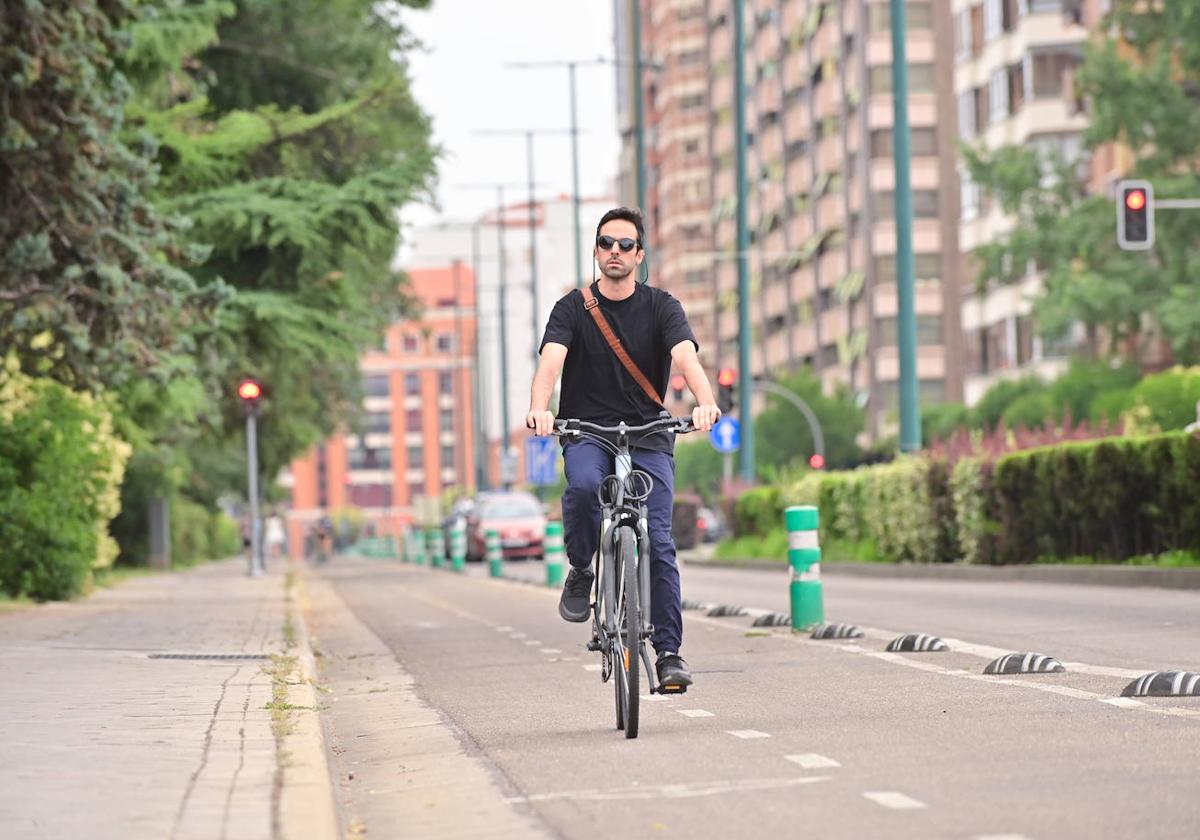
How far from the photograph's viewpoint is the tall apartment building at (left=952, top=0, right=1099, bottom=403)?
84.9 metres

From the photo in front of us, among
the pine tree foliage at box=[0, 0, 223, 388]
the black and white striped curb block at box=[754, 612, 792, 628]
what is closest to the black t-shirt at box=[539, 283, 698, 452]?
the black and white striped curb block at box=[754, 612, 792, 628]

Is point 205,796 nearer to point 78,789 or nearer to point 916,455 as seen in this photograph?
point 78,789

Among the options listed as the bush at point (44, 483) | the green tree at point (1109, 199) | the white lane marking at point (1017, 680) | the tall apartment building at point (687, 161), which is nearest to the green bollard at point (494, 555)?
the bush at point (44, 483)

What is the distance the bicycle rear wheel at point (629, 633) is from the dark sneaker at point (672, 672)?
0.27m

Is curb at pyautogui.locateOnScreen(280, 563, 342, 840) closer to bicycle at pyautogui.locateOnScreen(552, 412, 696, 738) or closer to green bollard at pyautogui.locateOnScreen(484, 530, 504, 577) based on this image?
bicycle at pyautogui.locateOnScreen(552, 412, 696, 738)

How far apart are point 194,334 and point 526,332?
6436 inches

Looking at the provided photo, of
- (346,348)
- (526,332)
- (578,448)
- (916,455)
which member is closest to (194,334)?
(346,348)

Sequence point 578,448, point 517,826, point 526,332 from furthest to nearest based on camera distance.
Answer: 1. point 526,332
2. point 578,448
3. point 517,826

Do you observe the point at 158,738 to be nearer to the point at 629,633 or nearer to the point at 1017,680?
the point at 629,633

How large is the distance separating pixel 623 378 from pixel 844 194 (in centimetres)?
10010

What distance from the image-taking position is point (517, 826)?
7.62 meters

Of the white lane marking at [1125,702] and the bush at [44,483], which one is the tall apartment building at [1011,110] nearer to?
the bush at [44,483]

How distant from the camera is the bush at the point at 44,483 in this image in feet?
84.9

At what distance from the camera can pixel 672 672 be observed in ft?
34.2
